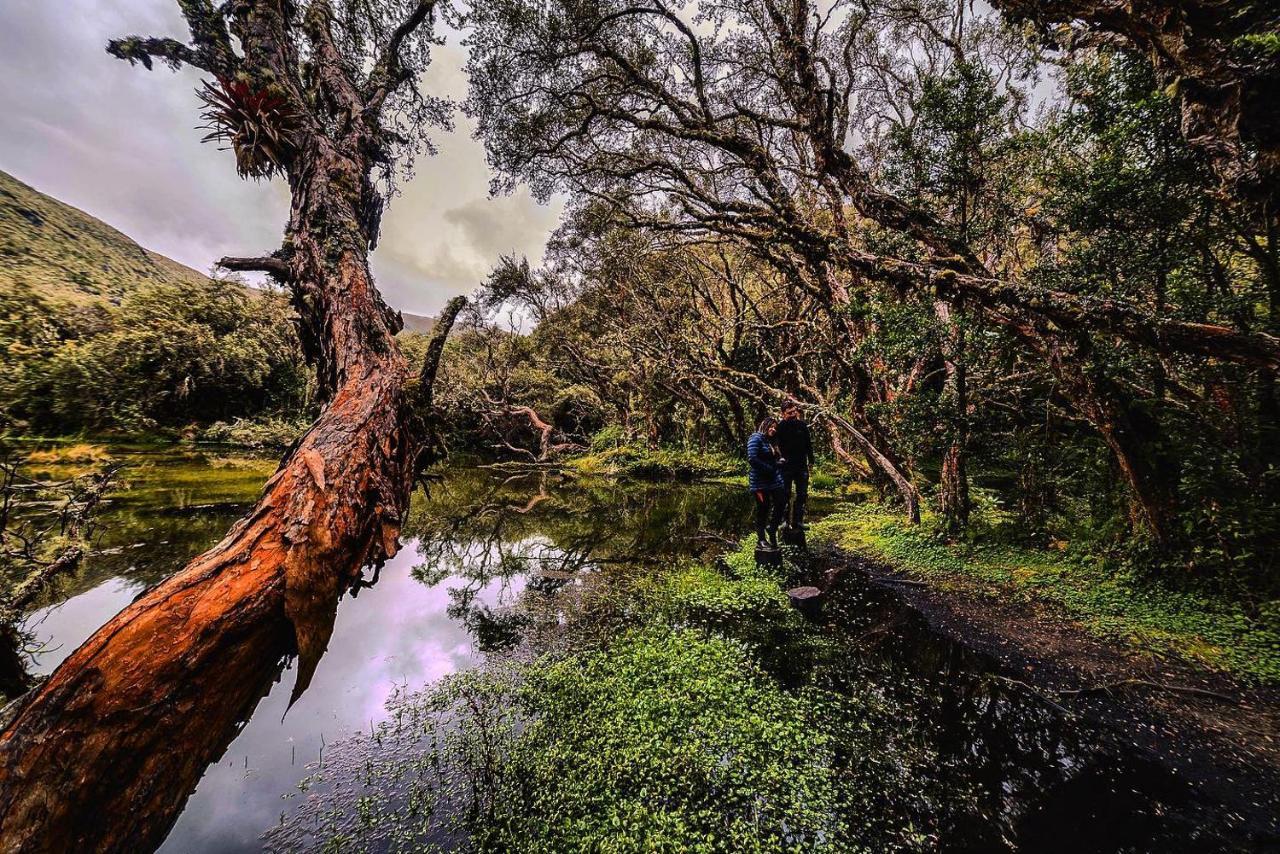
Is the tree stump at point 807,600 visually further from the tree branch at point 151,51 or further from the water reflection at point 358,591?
the tree branch at point 151,51

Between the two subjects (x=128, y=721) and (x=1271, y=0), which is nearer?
(x=128, y=721)

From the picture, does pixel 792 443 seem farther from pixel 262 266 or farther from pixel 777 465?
pixel 262 266

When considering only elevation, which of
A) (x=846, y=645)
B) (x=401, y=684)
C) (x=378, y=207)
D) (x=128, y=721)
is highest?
(x=378, y=207)

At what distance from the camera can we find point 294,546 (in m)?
1.72

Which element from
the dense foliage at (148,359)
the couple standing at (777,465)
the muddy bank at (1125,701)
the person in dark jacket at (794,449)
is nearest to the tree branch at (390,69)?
the dense foliage at (148,359)

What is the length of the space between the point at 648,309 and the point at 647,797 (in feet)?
55.5

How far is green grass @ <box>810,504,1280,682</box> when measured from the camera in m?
3.23

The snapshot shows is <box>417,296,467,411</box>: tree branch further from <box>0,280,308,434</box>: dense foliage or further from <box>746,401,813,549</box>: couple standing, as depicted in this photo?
<box>0,280,308,434</box>: dense foliage

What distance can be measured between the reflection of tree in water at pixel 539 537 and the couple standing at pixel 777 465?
134cm

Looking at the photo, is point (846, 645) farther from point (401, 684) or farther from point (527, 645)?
point (401, 684)

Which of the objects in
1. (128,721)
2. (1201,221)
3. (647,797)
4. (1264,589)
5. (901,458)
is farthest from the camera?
(901,458)

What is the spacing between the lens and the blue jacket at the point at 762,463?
6.24m

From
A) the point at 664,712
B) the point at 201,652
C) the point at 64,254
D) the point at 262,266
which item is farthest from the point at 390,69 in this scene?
the point at 64,254

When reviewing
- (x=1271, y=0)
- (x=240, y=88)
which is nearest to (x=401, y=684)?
(x=240, y=88)
